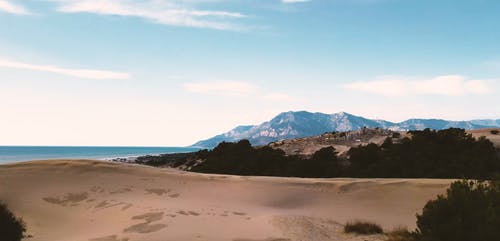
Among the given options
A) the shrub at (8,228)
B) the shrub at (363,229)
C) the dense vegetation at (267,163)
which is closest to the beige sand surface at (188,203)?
the shrub at (363,229)

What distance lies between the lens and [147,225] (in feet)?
49.5

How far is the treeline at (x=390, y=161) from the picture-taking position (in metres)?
26.6

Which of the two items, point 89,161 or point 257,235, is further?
point 89,161

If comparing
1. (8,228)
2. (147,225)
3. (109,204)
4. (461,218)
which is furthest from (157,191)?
(461,218)

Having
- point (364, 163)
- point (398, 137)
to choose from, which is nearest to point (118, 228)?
point (364, 163)

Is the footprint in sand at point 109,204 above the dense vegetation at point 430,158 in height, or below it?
below

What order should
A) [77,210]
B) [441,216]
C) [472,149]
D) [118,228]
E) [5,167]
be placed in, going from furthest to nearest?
[472,149]
[5,167]
[77,210]
[118,228]
[441,216]


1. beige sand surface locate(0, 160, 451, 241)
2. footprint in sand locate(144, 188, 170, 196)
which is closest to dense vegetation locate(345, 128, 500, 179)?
beige sand surface locate(0, 160, 451, 241)

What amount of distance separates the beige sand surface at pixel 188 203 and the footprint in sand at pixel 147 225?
0.03 m

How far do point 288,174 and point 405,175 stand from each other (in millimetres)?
6854

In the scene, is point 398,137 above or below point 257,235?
above

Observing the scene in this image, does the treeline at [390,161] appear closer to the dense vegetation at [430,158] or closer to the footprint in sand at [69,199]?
the dense vegetation at [430,158]

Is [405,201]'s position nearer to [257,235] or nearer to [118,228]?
[257,235]

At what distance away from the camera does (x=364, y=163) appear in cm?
2973
